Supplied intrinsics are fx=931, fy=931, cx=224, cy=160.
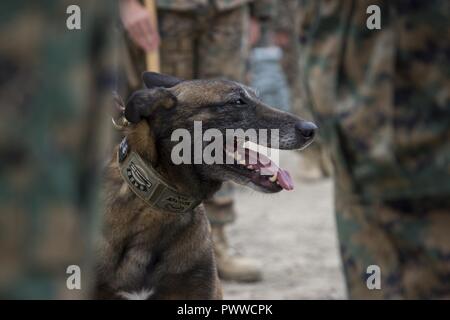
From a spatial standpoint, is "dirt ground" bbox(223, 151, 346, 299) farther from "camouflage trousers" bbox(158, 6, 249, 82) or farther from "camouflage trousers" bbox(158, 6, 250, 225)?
"camouflage trousers" bbox(158, 6, 249, 82)

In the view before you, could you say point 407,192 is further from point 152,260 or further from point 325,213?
point 325,213

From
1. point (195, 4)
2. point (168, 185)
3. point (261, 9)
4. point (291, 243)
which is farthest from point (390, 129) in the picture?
point (261, 9)

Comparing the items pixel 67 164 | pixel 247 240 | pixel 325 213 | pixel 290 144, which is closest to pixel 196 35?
pixel 247 240

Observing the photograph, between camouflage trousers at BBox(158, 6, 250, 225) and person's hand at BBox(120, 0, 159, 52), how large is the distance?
599 millimetres

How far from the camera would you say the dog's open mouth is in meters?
3.21

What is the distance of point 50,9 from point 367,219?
2.90 meters

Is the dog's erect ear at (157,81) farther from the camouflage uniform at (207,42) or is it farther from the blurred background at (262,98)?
the camouflage uniform at (207,42)

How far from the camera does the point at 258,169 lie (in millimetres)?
3260

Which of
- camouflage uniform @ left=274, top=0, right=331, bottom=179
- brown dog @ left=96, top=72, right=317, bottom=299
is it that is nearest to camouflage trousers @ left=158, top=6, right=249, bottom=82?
brown dog @ left=96, top=72, right=317, bottom=299

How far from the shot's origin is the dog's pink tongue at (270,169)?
321cm

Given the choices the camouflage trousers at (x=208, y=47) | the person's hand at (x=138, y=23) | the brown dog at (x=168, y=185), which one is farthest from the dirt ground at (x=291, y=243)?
the person's hand at (x=138, y=23)

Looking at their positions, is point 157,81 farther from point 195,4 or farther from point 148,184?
point 195,4

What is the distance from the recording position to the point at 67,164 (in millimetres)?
881

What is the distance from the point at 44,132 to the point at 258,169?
7.96 ft
